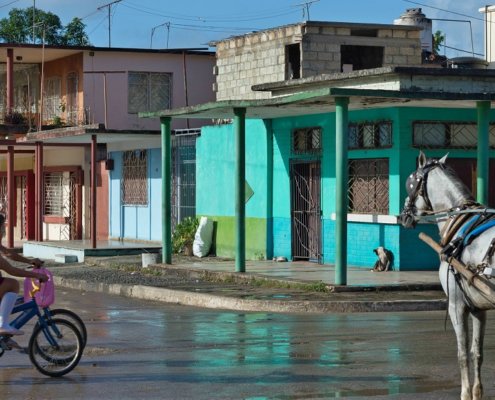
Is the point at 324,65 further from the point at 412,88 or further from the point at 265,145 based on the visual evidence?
the point at 412,88

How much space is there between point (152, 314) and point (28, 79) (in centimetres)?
2508

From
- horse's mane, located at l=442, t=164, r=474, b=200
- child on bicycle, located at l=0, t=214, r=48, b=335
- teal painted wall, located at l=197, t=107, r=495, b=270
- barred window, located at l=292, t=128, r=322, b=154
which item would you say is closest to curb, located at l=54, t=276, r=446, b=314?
teal painted wall, located at l=197, t=107, r=495, b=270

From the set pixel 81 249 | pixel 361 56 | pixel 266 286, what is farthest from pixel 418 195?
pixel 361 56

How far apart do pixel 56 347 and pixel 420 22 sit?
26.3 meters

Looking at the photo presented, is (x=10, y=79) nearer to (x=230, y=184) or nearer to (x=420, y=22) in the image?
(x=230, y=184)

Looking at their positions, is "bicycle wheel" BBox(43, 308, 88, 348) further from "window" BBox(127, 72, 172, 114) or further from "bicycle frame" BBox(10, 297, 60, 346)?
"window" BBox(127, 72, 172, 114)

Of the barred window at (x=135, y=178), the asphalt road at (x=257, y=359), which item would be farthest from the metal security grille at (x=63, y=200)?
the asphalt road at (x=257, y=359)

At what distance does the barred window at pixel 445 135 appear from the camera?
69.3ft

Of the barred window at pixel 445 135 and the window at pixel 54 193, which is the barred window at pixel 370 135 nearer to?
the barred window at pixel 445 135

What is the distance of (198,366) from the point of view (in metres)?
11.3

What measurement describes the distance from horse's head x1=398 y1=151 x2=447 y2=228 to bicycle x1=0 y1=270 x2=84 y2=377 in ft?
11.8

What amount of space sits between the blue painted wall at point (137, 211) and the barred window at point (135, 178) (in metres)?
0.24

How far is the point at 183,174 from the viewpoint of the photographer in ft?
95.2

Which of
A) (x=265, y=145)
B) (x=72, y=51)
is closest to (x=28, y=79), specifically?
(x=72, y=51)
